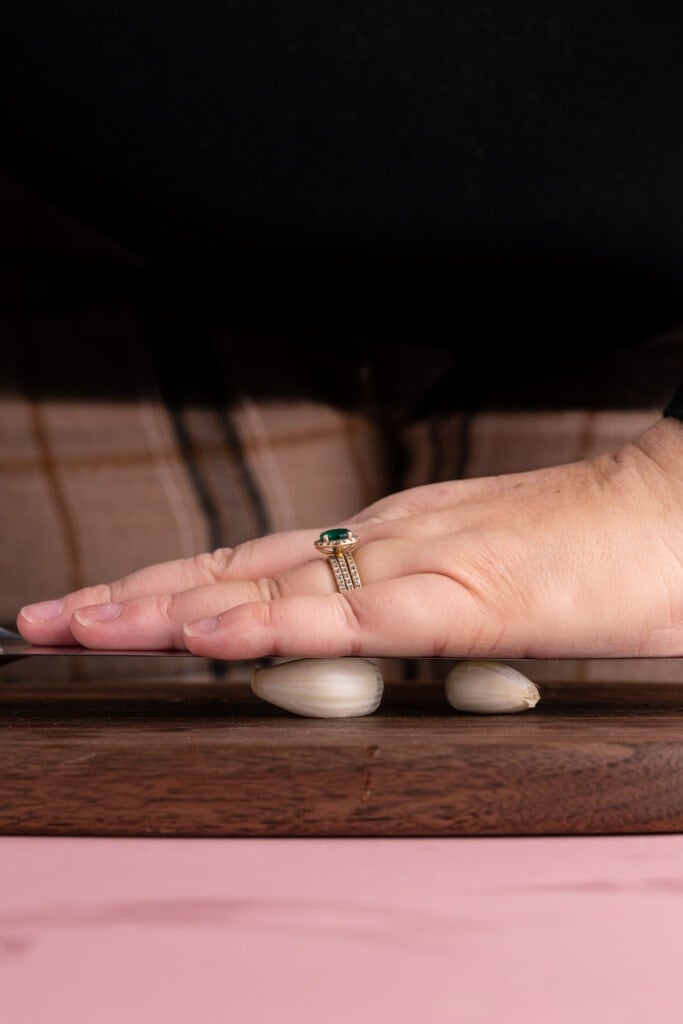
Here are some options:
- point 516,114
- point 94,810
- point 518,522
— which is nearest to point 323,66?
point 516,114

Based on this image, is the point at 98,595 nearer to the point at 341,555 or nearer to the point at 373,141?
the point at 341,555

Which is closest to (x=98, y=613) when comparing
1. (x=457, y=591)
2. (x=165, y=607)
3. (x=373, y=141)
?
(x=165, y=607)

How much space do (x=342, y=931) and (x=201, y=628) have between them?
14 centimetres

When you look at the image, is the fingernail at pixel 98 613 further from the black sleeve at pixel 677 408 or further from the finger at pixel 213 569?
the black sleeve at pixel 677 408

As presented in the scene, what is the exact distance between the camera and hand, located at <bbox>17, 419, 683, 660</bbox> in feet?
1.22

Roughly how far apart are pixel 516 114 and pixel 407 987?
356 mm

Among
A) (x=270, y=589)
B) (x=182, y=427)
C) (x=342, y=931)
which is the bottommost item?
(x=342, y=931)

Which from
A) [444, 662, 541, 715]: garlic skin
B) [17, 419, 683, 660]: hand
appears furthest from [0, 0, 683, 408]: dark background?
[444, 662, 541, 715]: garlic skin

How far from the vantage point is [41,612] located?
41cm

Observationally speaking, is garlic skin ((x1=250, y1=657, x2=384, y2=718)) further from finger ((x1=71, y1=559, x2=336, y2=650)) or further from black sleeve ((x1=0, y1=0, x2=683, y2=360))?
black sleeve ((x1=0, y1=0, x2=683, y2=360))

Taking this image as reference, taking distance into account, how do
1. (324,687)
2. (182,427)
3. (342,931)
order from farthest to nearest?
(182,427) < (324,687) < (342,931)

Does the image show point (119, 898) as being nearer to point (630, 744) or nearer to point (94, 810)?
point (94, 810)

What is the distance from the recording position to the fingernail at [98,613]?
0.39m

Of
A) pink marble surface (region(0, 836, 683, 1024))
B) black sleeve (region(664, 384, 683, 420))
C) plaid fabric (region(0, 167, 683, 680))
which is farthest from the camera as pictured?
plaid fabric (region(0, 167, 683, 680))
